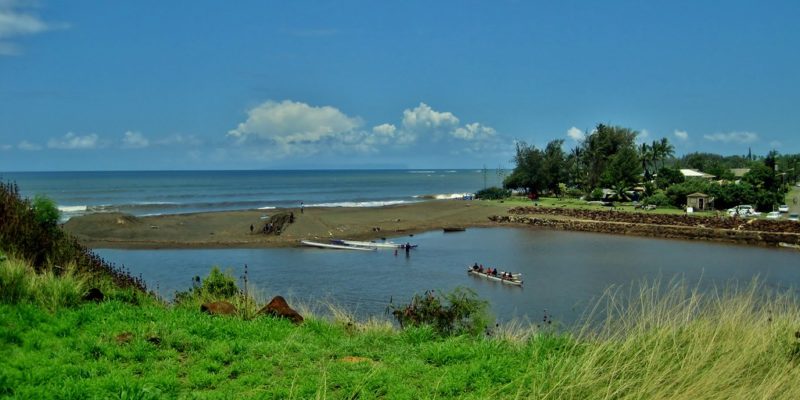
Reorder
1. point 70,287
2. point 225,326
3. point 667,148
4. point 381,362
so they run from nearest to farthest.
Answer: point 381,362 < point 225,326 < point 70,287 < point 667,148

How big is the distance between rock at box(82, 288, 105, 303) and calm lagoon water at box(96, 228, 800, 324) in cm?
927

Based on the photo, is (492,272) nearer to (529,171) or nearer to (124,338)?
(124,338)

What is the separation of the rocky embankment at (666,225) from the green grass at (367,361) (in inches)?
1483

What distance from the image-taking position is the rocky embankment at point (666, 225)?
133 ft

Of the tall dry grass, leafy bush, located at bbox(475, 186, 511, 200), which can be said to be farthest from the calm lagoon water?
leafy bush, located at bbox(475, 186, 511, 200)

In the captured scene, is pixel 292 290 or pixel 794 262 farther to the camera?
pixel 794 262

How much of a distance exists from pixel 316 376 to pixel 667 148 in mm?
79315

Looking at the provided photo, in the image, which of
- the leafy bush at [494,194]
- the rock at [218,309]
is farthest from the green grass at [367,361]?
the leafy bush at [494,194]

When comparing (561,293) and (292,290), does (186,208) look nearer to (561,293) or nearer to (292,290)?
(292,290)

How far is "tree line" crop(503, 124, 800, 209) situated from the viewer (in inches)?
2338

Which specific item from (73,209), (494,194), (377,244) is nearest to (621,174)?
(494,194)

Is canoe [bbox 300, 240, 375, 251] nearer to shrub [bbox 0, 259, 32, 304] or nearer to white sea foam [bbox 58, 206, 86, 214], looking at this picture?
shrub [bbox 0, 259, 32, 304]

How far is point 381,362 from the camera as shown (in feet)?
21.6

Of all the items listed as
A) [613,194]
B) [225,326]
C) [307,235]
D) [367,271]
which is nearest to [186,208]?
[307,235]
